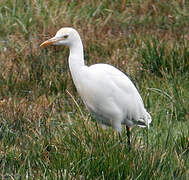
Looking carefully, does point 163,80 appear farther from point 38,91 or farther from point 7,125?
point 7,125

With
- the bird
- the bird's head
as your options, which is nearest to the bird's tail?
the bird

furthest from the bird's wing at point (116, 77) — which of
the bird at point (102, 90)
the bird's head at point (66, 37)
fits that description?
the bird's head at point (66, 37)

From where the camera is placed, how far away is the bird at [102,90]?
17.9ft

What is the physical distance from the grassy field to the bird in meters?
0.12

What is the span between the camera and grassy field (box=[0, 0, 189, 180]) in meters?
4.61

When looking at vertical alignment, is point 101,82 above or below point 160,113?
above

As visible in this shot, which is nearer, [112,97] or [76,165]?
[76,165]

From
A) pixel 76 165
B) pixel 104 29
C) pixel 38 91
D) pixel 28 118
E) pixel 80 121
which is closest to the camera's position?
pixel 76 165

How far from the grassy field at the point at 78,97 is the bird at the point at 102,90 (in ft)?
0.40

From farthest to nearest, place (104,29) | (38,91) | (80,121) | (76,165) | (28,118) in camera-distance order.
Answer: (104,29), (38,91), (28,118), (80,121), (76,165)

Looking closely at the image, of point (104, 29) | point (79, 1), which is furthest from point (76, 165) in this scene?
point (79, 1)

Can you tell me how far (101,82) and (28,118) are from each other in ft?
2.62

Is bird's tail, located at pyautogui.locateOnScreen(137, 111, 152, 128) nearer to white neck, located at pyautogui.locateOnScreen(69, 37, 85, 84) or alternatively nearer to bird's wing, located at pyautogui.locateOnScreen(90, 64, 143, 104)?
bird's wing, located at pyautogui.locateOnScreen(90, 64, 143, 104)

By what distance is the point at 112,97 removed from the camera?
5551mm
